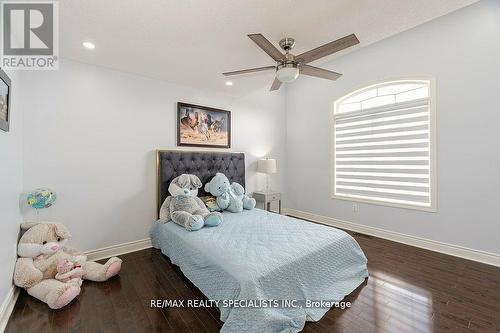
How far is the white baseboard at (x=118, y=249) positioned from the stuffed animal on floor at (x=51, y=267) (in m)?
0.43

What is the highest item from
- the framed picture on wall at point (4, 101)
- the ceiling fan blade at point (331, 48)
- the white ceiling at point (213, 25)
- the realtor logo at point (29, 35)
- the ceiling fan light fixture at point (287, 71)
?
the white ceiling at point (213, 25)

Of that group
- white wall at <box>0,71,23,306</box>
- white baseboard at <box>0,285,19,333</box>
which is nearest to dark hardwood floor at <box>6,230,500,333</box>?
white baseboard at <box>0,285,19,333</box>

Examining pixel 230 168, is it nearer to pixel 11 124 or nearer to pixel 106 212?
pixel 106 212

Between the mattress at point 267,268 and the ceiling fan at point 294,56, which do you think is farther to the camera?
the ceiling fan at point 294,56

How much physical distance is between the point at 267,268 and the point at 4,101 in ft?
8.44

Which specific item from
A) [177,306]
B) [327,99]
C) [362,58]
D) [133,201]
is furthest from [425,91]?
[133,201]

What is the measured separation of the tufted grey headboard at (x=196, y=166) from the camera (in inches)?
128

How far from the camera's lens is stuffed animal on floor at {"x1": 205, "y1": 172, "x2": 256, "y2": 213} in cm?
331

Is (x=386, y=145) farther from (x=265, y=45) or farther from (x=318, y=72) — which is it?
(x=265, y=45)

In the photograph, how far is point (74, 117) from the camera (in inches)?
107

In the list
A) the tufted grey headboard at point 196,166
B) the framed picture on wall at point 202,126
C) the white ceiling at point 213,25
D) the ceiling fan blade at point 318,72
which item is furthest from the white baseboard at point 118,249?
the ceiling fan blade at point 318,72

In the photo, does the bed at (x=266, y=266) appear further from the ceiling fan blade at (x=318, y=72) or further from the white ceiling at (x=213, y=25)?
the white ceiling at (x=213, y=25)

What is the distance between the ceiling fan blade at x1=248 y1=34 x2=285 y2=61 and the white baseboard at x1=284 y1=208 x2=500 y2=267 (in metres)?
3.09

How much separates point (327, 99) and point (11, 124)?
14.3 feet
